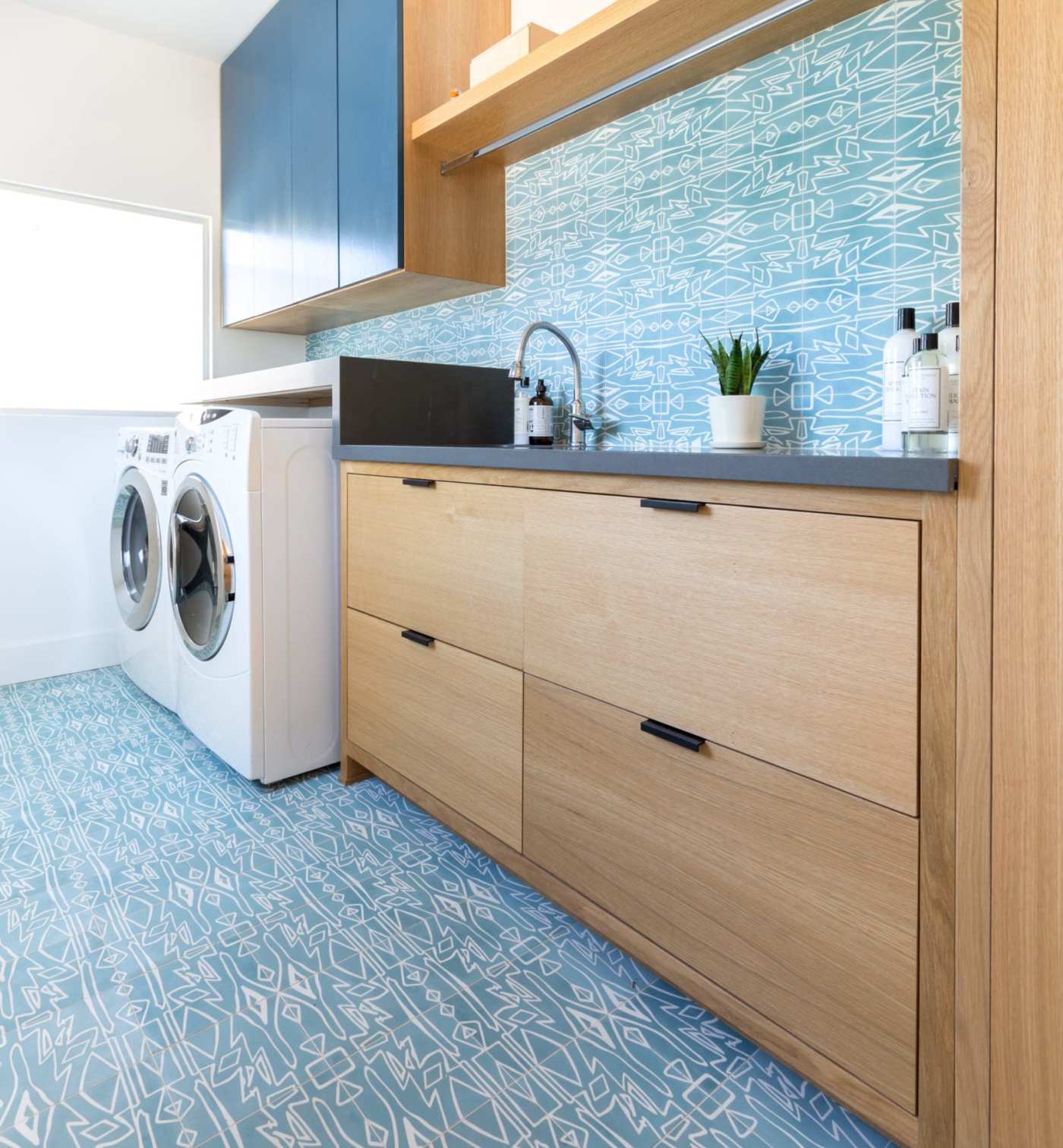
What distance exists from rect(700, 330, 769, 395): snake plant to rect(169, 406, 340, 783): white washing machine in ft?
3.65

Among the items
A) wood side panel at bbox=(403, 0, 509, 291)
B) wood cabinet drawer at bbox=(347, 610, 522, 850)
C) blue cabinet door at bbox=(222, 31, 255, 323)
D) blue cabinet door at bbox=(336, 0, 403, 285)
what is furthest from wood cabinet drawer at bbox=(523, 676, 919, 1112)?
blue cabinet door at bbox=(222, 31, 255, 323)

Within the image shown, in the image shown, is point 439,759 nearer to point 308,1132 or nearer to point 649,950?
point 649,950

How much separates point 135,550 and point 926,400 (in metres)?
2.67

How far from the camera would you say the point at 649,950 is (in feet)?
4.41

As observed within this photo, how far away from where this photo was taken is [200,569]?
2.35 metres

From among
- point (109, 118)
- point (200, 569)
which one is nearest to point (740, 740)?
point (200, 569)

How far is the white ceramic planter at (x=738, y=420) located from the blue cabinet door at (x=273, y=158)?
6.41ft

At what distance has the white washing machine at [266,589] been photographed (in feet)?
6.97

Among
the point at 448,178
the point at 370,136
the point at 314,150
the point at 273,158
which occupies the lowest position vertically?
the point at 448,178

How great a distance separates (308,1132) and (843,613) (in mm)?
1010

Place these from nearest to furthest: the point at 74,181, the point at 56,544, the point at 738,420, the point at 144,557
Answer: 1. the point at 738,420
2. the point at 144,557
3. the point at 74,181
4. the point at 56,544

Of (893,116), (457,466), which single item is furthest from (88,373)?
(893,116)

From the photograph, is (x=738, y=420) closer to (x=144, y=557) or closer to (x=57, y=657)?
(x=144, y=557)

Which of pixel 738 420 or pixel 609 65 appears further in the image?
pixel 609 65
